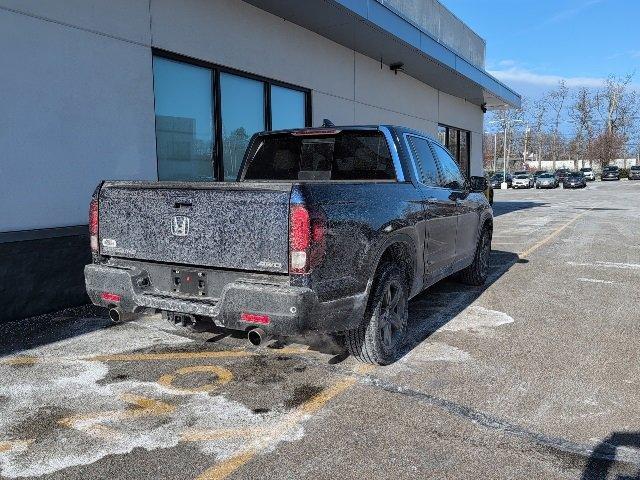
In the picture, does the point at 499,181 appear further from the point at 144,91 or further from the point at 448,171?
the point at 144,91

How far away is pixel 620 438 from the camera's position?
10.7 feet

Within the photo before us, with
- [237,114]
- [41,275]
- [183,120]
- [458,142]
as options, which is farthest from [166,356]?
[458,142]

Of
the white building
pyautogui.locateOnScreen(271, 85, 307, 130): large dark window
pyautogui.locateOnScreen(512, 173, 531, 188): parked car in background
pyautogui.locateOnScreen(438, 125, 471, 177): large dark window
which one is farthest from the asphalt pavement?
pyautogui.locateOnScreen(512, 173, 531, 188): parked car in background

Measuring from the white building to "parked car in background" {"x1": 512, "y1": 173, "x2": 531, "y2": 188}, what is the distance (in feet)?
137

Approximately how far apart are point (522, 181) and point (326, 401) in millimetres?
52156

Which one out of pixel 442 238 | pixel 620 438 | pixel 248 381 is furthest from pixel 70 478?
pixel 442 238

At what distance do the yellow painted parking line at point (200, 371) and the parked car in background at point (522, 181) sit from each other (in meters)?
51.8

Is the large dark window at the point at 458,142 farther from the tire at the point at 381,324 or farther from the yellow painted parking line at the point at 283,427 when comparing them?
the yellow painted parking line at the point at 283,427

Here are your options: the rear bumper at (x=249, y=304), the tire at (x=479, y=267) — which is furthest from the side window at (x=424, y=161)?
the tire at (x=479, y=267)

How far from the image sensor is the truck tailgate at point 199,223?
3.52 meters

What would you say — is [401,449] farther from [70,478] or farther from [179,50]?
[179,50]

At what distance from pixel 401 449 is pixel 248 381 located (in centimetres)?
145

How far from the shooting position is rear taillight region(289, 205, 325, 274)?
11.2 ft

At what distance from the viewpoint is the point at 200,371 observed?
435 cm
